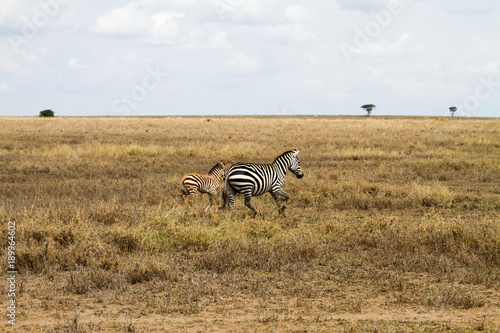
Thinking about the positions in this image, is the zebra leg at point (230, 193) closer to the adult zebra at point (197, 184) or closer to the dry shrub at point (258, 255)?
the adult zebra at point (197, 184)

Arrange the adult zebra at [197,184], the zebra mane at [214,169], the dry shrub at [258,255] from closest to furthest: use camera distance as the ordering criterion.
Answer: the dry shrub at [258,255] → the adult zebra at [197,184] → the zebra mane at [214,169]

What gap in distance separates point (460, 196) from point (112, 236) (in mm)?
9058

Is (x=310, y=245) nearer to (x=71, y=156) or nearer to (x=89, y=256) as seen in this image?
(x=89, y=256)

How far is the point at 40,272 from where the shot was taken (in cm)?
666

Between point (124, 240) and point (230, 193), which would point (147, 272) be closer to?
point (124, 240)

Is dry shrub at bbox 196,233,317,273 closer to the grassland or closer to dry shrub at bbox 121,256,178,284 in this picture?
the grassland

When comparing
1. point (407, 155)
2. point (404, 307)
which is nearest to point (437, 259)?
point (404, 307)

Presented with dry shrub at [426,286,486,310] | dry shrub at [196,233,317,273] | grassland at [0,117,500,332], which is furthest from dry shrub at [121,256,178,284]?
dry shrub at [426,286,486,310]

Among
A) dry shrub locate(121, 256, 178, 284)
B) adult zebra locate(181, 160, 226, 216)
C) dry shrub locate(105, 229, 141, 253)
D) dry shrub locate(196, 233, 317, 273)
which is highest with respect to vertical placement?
adult zebra locate(181, 160, 226, 216)

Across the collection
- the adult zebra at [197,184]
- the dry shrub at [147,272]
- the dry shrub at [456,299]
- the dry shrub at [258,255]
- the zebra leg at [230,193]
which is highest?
the adult zebra at [197,184]
